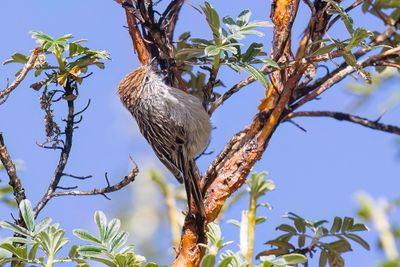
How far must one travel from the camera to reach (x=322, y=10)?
2.51 m

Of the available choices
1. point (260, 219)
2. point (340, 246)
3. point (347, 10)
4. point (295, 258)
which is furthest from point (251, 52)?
point (295, 258)

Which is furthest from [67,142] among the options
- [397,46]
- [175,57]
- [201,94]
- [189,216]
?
[397,46]

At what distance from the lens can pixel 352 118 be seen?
271cm

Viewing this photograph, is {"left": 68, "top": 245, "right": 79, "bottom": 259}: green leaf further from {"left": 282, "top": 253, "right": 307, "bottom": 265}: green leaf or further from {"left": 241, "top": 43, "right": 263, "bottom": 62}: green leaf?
{"left": 241, "top": 43, "right": 263, "bottom": 62}: green leaf

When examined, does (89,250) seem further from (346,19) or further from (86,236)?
(346,19)

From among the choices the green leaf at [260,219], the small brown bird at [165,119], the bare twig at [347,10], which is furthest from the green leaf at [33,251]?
the small brown bird at [165,119]

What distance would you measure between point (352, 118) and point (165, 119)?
176 cm

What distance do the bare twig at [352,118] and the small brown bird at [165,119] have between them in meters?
1.09

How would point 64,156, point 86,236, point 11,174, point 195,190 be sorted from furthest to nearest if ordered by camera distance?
point 195,190 → point 64,156 → point 11,174 → point 86,236

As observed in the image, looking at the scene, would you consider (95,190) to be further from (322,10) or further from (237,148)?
(322,10)

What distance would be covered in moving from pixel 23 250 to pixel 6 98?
0.59 metres

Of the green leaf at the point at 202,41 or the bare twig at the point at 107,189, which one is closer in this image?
the bare twig at the point at 107,189

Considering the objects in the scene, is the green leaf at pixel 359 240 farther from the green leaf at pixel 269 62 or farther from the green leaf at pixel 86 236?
the green leaf at pixel 86 236

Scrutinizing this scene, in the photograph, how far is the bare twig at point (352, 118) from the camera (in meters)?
2.64
